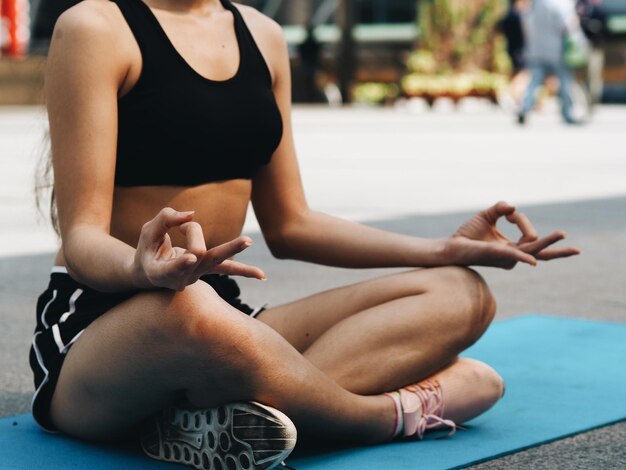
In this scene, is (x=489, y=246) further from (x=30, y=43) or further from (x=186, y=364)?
(x=30, y=43)

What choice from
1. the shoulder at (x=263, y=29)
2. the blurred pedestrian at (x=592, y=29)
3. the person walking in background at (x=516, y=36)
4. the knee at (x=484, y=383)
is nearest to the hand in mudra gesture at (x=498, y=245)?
the knee at (x=484, y=383)

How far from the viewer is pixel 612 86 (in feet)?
99.7

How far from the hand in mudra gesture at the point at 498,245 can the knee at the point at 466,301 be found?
0.04 metres

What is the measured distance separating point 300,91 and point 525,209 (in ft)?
69.5

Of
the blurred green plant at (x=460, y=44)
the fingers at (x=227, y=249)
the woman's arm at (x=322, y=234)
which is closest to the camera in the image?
the fingers at (x=227, y=249)

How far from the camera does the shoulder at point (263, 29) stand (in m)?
3.33

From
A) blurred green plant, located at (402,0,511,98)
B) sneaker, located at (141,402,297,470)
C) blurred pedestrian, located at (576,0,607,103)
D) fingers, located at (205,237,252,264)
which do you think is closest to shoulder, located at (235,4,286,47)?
sneaker, located at (141,402,297,470)

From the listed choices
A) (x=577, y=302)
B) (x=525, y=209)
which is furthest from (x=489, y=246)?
(x=525, y=209)

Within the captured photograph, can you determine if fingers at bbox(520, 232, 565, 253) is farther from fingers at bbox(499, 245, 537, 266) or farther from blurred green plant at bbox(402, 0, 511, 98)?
blurred green plant at bbox(402, 0, 511, 98)

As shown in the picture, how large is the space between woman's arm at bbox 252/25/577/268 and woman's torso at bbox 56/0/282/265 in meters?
0.12

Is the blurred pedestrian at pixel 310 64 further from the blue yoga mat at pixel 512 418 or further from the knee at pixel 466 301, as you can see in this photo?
the knee at pixel 466 301

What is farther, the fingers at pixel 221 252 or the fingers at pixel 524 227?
the fingers at pixel 524 227

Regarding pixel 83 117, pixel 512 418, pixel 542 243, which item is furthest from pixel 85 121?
pixel 512 418

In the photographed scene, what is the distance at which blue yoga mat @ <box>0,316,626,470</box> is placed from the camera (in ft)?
9.64
